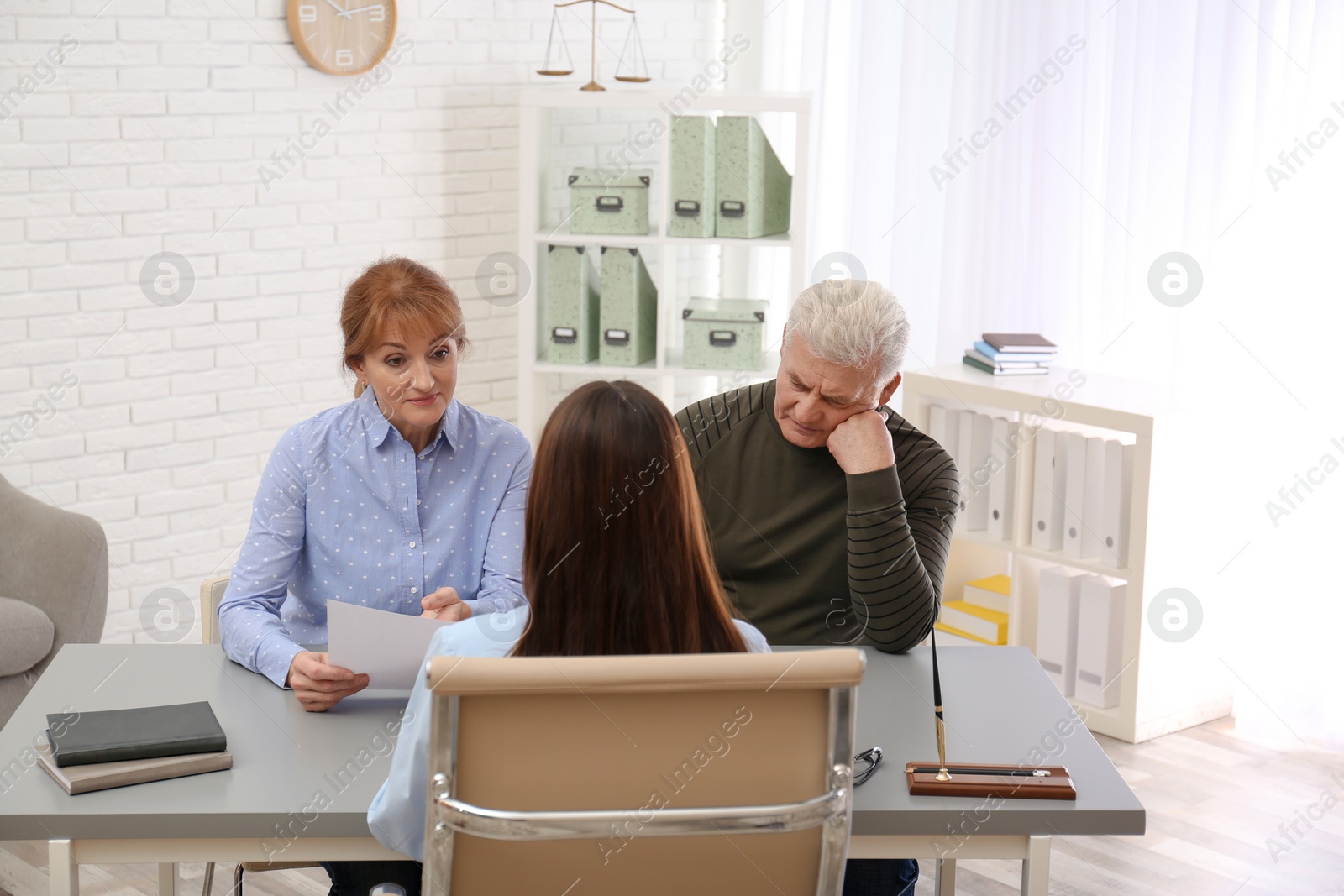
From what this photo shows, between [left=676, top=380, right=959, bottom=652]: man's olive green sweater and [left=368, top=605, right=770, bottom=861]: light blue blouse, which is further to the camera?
[left=676, top=380, right=959, bottom=652]: man's olive green sweater

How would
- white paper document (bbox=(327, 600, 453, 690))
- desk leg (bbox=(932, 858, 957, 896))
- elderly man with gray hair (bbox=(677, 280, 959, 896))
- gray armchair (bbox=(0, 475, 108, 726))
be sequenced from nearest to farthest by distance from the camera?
white paper document (bbox=(327, 600, 453, 690)) → elderly man with gray hair (bbox=(677, 280, 959, 896)) → desk leg (bbox=(932, 858, 957, 896)) → gray armchair (bbox=(0, 475, 108, 726))

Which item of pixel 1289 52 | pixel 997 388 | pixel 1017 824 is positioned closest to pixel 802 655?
pixel 1017 824

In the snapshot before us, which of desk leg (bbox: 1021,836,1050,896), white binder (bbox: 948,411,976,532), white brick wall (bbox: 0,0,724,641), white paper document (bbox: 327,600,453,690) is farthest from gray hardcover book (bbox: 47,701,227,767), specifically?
white binder (bbox: 948,411,976,532)

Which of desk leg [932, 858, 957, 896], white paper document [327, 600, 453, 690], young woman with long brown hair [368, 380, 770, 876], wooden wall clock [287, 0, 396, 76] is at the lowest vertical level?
desk leg [932, 858, 957, 896]

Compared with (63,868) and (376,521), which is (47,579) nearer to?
(376,521)

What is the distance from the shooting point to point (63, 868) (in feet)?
4.70

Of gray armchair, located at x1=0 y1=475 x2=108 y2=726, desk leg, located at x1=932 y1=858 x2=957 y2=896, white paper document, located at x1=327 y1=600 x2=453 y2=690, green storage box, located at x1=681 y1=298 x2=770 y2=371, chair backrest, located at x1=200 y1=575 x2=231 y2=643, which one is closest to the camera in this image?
white paper document, located at x1=327 y1=600 x2=453 y2=690

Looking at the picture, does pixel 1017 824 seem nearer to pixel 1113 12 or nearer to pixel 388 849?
pixel 388 849

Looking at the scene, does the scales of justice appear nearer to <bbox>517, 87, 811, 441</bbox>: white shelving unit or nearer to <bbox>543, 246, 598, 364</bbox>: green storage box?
<bbox>517, 87, 811, 441</bbox>: white shelving unit

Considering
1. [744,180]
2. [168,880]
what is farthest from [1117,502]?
[168,880]

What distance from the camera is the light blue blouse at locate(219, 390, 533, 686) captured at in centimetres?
202

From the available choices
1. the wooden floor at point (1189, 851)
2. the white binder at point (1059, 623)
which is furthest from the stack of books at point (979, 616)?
the wooden floor at point (1189, 851)

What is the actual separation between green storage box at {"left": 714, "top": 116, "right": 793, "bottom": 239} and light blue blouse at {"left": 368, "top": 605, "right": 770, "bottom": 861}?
2.79 metres

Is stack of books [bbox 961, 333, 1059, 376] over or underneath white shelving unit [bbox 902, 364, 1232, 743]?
over
